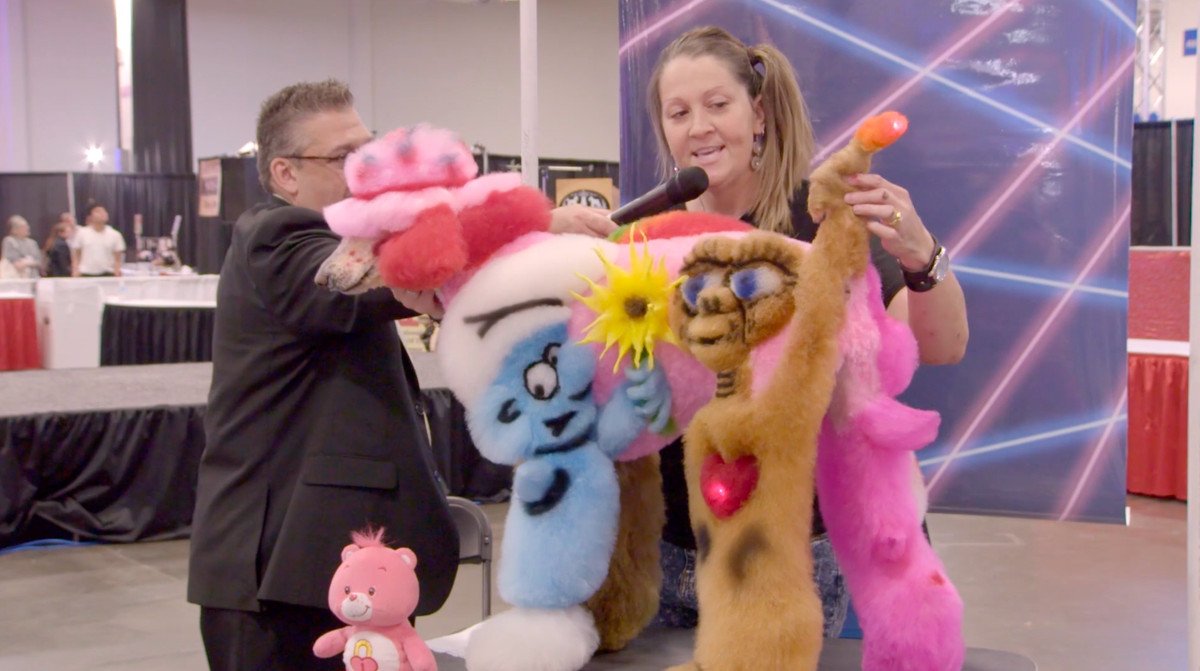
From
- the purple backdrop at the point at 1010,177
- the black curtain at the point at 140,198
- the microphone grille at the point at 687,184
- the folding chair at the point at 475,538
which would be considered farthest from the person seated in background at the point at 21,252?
the microphone grille at the point at 687,184

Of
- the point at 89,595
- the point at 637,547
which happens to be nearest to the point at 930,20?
the point at 637,547

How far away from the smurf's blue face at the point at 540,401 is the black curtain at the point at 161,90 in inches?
463

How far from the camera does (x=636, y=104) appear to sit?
2645 millimetres

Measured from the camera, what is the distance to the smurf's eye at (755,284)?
0.95 meters

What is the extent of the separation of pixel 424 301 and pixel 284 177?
562 mm

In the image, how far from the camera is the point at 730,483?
37.7 inches

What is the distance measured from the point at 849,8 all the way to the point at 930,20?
173 millimetres

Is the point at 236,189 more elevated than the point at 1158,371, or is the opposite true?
the point at 236,189

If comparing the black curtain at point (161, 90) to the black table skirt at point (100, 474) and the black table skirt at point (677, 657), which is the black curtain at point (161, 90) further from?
the black table skirt at point (677, 657)

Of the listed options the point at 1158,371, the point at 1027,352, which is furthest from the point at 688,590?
the point at 1158,371

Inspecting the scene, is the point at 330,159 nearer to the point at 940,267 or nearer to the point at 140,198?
the point at 940,267

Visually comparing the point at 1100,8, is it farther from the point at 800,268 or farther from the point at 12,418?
the point at 12,418

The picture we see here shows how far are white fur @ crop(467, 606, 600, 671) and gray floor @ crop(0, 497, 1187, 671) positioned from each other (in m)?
2.33

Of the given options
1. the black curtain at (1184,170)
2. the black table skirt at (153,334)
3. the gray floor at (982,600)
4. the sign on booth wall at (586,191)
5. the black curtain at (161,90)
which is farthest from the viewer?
the black curtain at (161,90)
